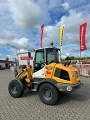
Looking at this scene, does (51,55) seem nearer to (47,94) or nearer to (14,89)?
(47,94)

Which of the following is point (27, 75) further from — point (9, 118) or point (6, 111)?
point (9, 118)

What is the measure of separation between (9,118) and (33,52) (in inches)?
149

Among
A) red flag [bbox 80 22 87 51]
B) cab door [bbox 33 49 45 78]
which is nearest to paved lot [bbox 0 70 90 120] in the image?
cab door [bbox 33 49 45 78]

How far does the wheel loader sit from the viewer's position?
7.22 metres

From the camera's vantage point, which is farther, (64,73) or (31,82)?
(31,82)

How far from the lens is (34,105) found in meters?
7.21

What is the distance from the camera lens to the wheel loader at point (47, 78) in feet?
23.7

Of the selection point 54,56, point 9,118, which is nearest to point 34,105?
point 9,118

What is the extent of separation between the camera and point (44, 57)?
8.24 metres

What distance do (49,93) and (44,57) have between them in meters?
1.75

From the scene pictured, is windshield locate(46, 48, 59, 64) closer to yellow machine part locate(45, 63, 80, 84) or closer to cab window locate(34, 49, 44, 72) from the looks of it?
cab window locate(34, 49, 44, 72)

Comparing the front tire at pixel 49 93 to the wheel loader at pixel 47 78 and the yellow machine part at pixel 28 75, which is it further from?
the yellow machine part at pixel 28 75

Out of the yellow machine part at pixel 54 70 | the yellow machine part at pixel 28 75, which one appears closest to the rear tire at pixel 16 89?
the yellow machine part at pixel 28 75

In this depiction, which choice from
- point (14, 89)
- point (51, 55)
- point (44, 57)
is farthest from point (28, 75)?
point (51, 55)
